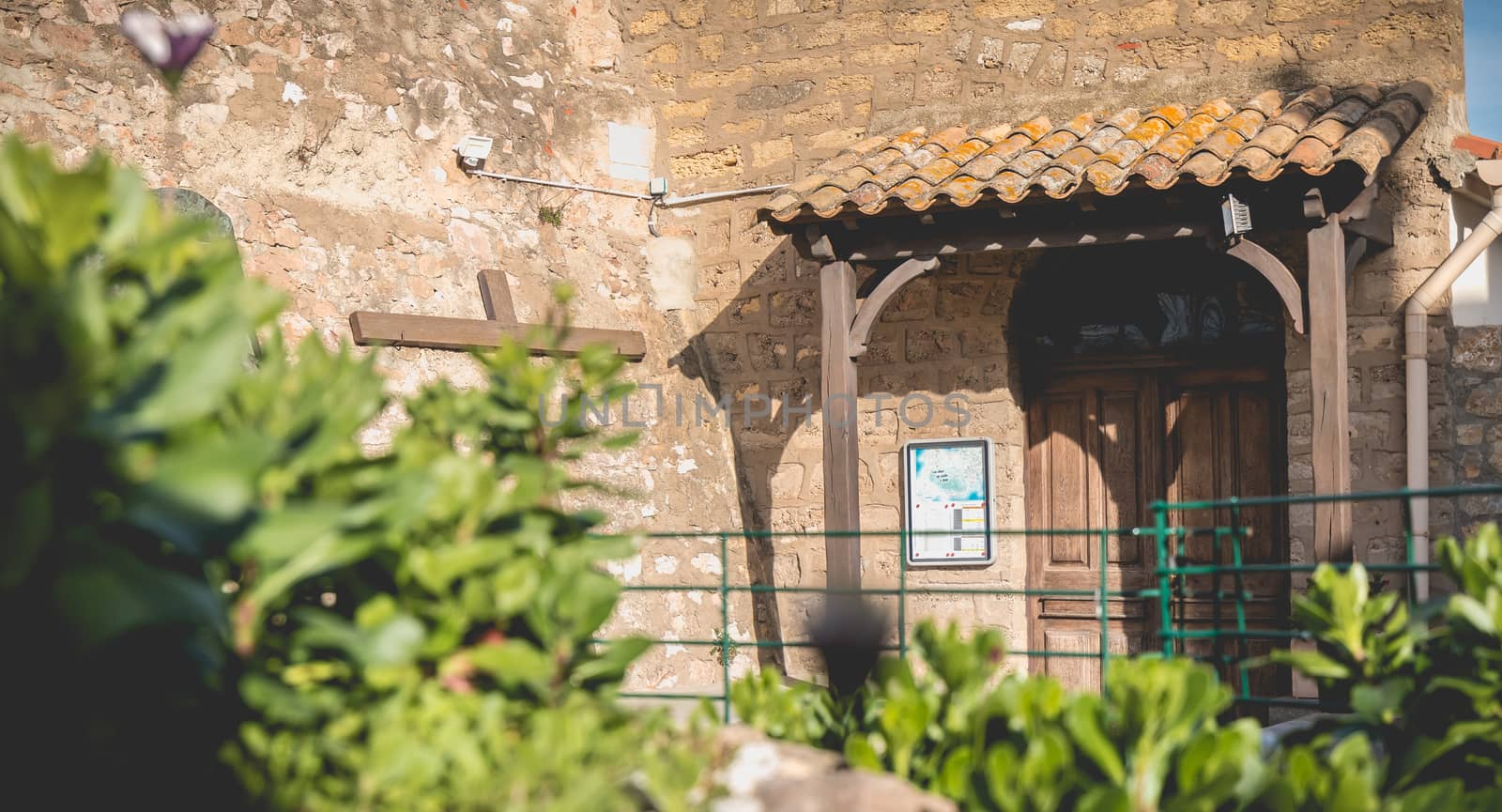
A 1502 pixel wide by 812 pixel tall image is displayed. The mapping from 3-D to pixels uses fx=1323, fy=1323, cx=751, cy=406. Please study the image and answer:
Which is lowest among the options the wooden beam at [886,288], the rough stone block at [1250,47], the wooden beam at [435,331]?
the wooden beam at [435,331]

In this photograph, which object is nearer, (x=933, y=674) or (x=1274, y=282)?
(x=933, y=674)

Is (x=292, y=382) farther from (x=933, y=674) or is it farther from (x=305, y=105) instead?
(x=305, y=105)

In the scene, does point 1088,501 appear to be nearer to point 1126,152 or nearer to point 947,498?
point 947,498

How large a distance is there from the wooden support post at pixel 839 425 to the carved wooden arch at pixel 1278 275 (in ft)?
5.58

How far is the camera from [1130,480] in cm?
669

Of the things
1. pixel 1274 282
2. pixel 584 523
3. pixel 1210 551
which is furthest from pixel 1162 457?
pixel 584 523

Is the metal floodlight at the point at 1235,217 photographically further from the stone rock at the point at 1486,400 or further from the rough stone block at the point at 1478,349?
the stone rock at the point at 1486,400

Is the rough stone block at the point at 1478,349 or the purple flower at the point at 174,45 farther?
the rough stone block at the point at 1478,349

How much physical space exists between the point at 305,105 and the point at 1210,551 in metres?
4.85

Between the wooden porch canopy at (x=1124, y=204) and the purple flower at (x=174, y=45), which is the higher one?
the wooden porch canopy at (x=1124, y=204)

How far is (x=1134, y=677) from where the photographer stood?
2012 mm

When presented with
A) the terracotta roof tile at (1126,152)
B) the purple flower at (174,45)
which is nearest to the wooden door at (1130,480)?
the terracotta roof tile at (1126,152)

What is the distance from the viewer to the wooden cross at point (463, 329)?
6.13 metres

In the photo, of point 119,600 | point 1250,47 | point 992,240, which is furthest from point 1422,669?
point 1250,47
